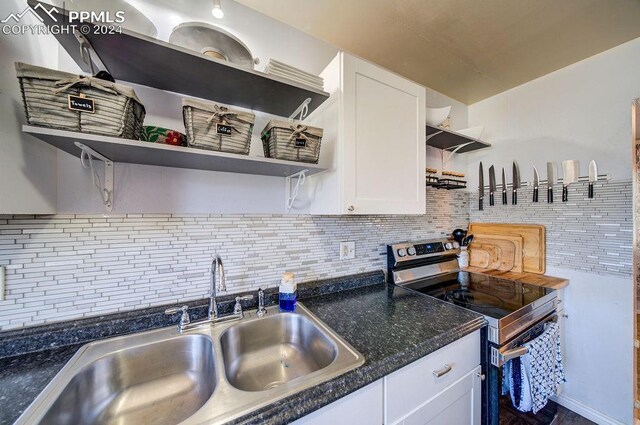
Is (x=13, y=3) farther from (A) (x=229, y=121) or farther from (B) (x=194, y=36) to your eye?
(A) (x=229, y=121)

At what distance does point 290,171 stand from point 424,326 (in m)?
0.89

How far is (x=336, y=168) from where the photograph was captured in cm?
107

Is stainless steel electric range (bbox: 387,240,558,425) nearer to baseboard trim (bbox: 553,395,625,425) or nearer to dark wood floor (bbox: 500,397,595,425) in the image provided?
dark wood floor (bbox: 500,397,595,425)

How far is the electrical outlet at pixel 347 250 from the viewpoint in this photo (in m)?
1.44

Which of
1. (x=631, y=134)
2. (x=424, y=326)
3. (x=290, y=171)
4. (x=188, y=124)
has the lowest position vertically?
(x=424, y=326)

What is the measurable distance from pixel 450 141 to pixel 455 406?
5.34ft

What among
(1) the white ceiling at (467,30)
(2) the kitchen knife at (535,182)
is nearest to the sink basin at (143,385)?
(1) the white ceiling at (467,30)

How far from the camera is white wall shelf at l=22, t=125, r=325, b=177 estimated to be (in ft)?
2.15

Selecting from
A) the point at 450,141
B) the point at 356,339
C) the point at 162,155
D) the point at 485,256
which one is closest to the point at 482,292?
the point at 485,256

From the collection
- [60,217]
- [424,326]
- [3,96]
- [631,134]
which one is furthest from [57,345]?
[631,134]

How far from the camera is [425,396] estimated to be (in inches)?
34.5

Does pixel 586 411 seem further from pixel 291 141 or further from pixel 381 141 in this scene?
pixel 291 141

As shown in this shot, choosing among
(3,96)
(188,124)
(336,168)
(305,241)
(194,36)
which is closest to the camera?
(3,96)

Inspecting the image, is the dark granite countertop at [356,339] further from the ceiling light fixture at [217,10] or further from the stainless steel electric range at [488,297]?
the ceiling light fixture at [217,10]
